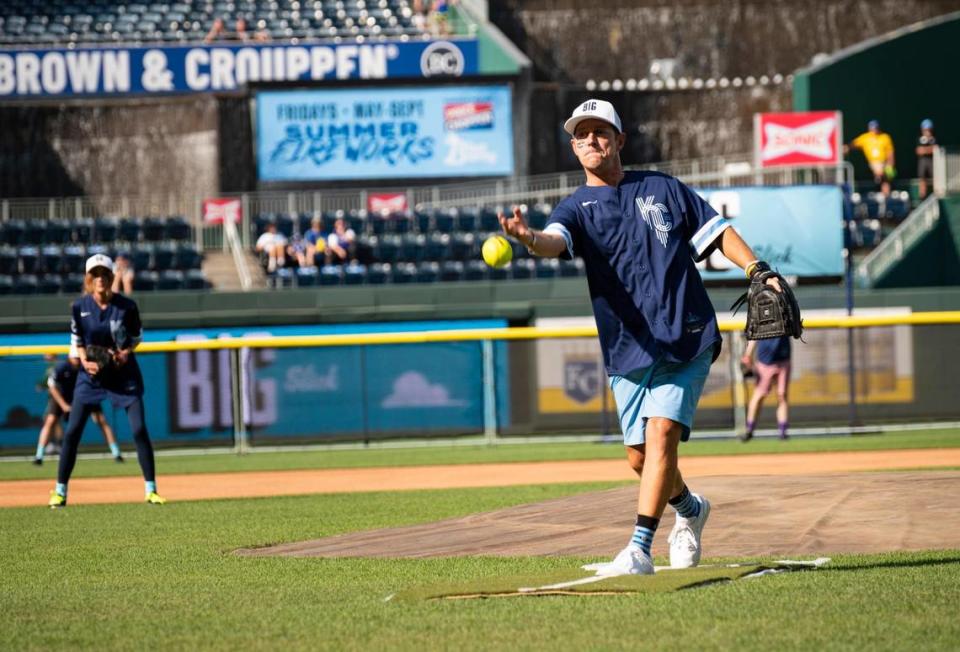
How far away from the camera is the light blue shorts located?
6484 mm

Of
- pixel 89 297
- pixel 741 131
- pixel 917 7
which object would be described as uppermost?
pixel 917 7

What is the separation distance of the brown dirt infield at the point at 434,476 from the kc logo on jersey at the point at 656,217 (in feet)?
21.0

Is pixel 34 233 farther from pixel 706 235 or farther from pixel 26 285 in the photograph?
pixel 706 235

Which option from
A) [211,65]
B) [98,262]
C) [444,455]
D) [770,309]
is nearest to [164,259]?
[211,65]

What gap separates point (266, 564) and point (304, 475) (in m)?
8.41

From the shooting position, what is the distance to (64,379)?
60.8 feet

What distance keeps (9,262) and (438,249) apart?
780cm

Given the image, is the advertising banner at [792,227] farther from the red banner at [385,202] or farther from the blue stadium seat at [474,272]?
the red banner at [385,202]

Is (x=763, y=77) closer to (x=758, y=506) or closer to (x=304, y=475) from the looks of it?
(x=304, y=475)

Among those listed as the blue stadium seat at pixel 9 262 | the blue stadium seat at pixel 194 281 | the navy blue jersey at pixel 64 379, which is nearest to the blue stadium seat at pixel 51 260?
the blue stadium seat at pixel 9 262

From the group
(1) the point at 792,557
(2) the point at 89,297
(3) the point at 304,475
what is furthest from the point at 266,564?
(3) the point at 304,475

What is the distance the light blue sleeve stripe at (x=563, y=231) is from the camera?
639cm

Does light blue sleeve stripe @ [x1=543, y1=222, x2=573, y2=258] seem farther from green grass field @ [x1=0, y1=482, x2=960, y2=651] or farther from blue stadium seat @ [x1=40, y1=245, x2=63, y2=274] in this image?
blue stadium seat @ [x1=40, y1=245, x2=63, y2=274]

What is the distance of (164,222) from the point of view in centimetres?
2783
